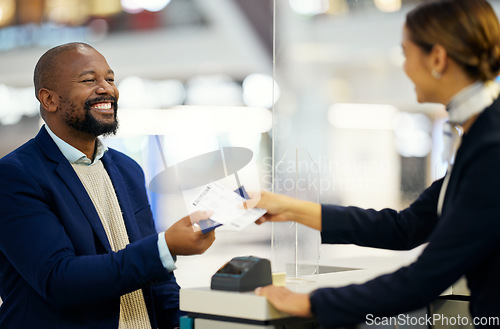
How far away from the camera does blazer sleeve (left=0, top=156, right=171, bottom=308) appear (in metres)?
1.83

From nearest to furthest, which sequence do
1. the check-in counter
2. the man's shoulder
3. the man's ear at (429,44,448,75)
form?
1. the man's ear at (429,44,448,75)
2. the check-in counter
3. the man's shoulder

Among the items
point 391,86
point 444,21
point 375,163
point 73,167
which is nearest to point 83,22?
point 391,86

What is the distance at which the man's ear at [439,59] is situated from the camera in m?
1.48

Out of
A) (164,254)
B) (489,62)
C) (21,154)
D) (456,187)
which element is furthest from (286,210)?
(21,154)

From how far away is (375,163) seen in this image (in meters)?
3.77

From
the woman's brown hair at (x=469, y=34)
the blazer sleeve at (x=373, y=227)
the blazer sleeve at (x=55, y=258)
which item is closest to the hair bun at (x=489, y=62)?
the woman's brown hair at (x=469, y=34)

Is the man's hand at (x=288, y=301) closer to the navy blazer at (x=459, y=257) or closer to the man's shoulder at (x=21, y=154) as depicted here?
the navy blazer at (x=459, y=257)

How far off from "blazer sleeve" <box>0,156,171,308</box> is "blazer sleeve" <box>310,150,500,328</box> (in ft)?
1.90

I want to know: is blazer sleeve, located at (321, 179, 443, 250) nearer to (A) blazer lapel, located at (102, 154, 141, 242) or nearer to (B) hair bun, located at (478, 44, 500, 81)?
(B) hair bun, located at (478, 44, 500, 81)

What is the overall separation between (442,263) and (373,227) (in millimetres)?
529

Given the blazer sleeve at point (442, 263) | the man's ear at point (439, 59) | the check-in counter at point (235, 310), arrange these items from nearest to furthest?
the blazer sleeve at point (442, 263), the man's ear at point (439, 59), the check-in counter at point (235, 310)

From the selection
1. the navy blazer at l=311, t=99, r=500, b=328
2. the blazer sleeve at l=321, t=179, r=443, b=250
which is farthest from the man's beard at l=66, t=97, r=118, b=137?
the navy blazer at l=311, t=99, r=500, b=328

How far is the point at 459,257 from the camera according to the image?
139 cm

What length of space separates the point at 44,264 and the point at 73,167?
1.31ft
